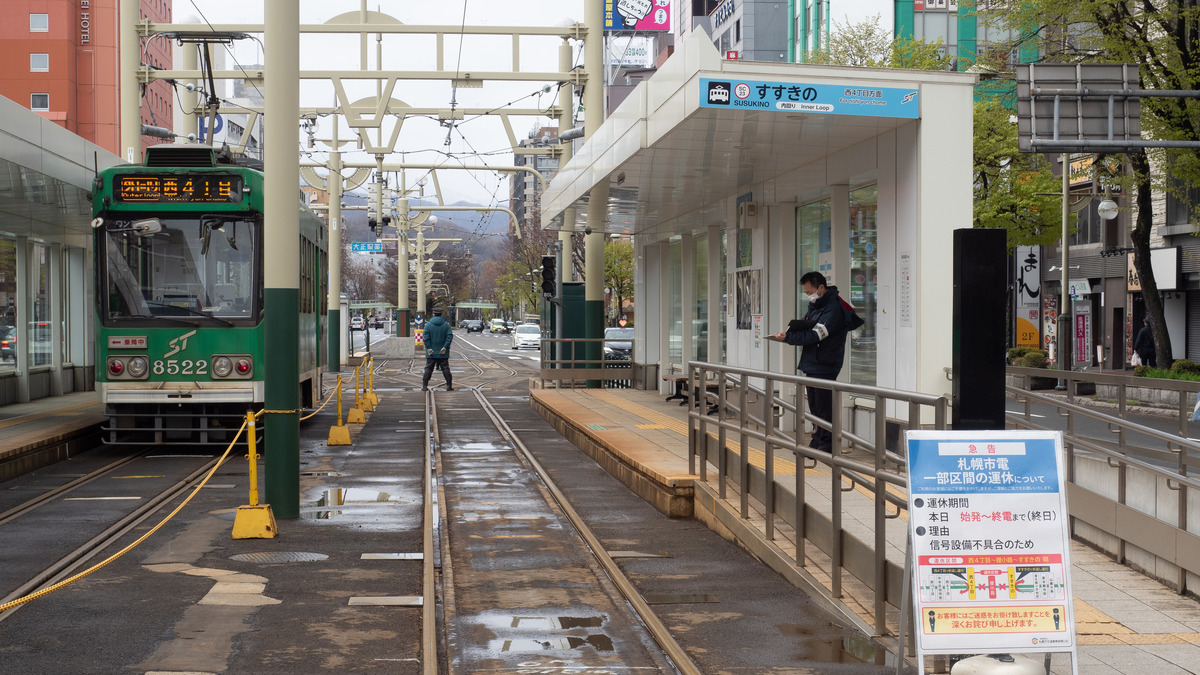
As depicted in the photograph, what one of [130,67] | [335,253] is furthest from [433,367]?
[335,253]

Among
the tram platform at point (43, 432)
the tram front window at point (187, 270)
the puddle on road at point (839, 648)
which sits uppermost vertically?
the tram front window at point (187, 270)

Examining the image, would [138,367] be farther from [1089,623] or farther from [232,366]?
[1089,623]

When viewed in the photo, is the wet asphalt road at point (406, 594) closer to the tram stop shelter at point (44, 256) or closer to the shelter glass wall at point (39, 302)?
the tram stop shelter at point (44, 256)

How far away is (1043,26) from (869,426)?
1883 centimetres

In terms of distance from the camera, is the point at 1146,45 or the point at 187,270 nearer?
the point at 187,270

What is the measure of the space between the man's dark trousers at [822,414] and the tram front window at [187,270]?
932 centimetres

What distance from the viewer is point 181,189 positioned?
15.6 meters

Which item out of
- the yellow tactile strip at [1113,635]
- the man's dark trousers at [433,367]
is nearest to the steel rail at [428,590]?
the yellow tactile strip at [1113,635]

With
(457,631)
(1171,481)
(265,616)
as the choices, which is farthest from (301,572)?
(1171,481)

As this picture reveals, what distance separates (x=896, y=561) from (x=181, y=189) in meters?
11.4

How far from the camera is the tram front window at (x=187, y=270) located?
15586 mm

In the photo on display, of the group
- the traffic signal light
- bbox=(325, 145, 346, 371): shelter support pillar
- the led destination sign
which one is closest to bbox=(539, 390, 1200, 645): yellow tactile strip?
the led destination sign

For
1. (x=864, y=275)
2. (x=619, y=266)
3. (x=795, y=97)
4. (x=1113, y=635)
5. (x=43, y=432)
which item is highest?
(x=619, y=266)

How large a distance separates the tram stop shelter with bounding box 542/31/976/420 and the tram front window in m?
4.81
